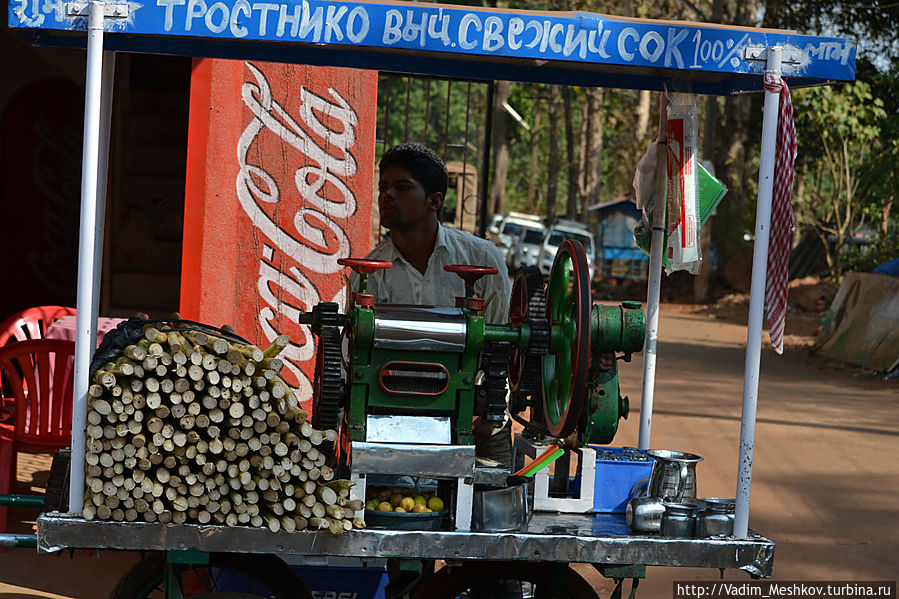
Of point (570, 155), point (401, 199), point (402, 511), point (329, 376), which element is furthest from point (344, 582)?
point (570, 155)

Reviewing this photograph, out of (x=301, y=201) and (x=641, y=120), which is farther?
(x=641, y=120)

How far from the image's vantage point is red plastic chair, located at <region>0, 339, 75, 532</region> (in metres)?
4.79

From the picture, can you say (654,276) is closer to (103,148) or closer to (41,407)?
(103,148)

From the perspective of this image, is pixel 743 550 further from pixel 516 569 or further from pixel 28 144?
pixel 28 144

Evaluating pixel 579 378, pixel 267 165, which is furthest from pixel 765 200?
pixel 267 165

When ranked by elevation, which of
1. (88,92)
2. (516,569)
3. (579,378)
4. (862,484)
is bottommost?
(862,484)

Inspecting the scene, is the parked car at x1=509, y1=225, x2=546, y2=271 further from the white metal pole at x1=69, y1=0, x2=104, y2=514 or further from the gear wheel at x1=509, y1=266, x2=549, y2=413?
the white metal pole at x1=69, y1=0, x2=104, y2=514

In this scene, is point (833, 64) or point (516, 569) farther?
point (516, 569)

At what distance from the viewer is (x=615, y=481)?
335 cm

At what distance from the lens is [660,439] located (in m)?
8.58

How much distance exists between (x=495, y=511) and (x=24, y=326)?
3.92 meters

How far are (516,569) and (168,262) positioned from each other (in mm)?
6646

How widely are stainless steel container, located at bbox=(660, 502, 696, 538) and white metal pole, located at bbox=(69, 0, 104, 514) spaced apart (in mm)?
1653

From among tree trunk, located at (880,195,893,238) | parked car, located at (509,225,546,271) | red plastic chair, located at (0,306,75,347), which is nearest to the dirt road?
red plastic chair, located at (0,306,75,347)
